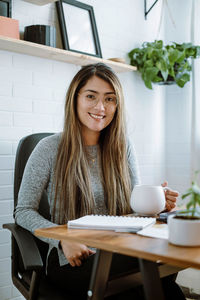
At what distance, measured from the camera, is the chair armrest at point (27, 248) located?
132 centimetres

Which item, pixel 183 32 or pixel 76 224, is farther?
pixel 183 32

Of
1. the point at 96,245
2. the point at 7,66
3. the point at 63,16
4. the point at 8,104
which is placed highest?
the point at 63,16

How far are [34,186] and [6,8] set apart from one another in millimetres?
1087

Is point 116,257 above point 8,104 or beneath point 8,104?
beneath

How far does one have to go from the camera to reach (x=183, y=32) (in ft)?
10.9

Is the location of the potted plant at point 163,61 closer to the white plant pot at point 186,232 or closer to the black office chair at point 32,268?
the black office chair at point 32,268

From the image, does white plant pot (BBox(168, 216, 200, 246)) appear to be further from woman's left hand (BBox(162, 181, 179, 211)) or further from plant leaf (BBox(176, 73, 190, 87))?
plant leaf (BBox(176, 73, 190, 87))

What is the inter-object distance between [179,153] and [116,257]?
215 cm

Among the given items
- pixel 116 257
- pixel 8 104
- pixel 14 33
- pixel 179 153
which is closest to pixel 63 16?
pixel 14 33

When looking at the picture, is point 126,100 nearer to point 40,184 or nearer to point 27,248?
point 40,184

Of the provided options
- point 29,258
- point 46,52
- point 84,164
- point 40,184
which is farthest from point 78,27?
point 29,258

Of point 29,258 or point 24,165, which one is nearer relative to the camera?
point 29,258

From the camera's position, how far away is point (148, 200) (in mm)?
1349

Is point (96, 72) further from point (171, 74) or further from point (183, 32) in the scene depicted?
point (183, 32)
